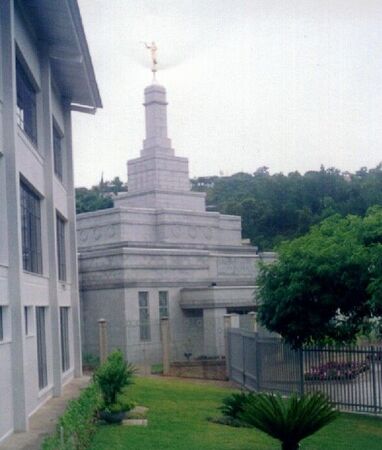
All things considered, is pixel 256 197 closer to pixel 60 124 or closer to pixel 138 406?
pixel 60 124

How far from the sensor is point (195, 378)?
29047 mm

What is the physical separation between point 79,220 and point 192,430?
27321mm

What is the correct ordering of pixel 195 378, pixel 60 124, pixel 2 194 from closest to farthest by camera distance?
pixel 2 194
pixel 60 124
pixel 195 378

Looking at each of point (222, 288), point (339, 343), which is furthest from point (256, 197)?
point (339, 343)

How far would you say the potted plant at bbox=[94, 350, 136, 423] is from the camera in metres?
16.2

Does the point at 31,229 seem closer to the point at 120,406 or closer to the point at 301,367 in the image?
the point at 120,406

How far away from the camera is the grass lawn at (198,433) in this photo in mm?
14164

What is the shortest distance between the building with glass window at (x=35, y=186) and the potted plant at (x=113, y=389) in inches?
60.2

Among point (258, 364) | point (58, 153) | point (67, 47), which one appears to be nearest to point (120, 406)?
point (258, 364)

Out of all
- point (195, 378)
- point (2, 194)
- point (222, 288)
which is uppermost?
point (2, 194)

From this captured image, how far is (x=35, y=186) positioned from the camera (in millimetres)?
20250

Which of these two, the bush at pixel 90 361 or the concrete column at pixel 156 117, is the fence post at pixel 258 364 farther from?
the concrete column at pixel 156 117

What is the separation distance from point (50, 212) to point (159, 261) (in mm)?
14329

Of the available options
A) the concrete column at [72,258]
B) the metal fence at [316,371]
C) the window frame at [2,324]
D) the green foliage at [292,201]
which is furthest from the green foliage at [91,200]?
the window frame at [2,324]
